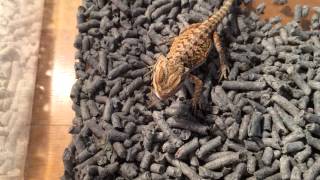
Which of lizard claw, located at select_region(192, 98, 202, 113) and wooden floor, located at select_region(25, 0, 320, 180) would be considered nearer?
lizard claw, located at select_region(192, 98, 202, 113)

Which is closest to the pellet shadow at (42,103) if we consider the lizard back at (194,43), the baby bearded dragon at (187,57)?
the baby bearded dragon at (187,57)

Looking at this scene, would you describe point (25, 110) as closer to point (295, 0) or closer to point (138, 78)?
point (138, 78)

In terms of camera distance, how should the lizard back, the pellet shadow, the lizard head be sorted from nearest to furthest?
the lizard head, the lizard back, the pellet shadow

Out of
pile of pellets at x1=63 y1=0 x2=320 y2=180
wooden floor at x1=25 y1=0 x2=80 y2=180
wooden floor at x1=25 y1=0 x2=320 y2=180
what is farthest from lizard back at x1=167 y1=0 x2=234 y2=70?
wooden floor at x1=25 y1=0 x2=80 y2=180

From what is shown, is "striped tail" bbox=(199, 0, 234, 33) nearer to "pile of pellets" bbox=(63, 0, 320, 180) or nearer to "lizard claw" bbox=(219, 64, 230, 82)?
"pile of pellets" bbox=(63, 0, 320, 180)

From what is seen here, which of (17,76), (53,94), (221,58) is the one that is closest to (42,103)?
(53,94)

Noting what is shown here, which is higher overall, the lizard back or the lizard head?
the lizard back

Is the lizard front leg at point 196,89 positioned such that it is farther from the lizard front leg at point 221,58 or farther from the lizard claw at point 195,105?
the lizard front leg at point 221,58
